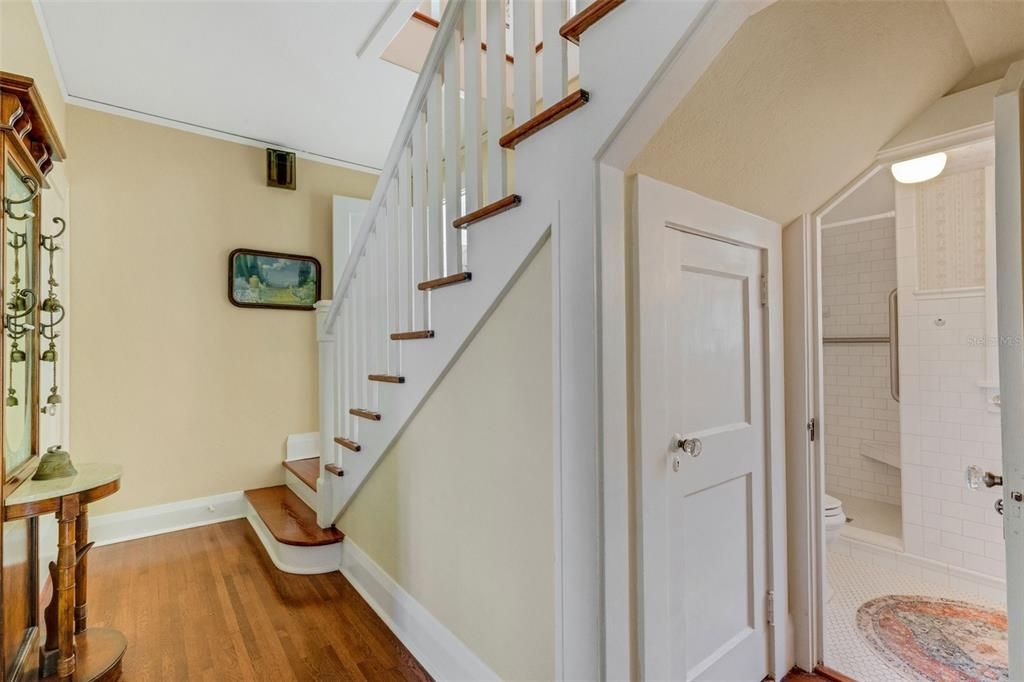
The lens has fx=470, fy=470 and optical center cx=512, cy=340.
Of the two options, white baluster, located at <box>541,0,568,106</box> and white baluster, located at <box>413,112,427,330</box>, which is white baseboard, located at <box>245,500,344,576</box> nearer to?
white baluster, located at <box>413,112,427,330</box>

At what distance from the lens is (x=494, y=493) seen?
139 centimetres

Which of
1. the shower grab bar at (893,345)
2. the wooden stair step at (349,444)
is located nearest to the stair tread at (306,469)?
the wooden stair step at (349,444)

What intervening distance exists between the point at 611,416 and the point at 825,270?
381cm

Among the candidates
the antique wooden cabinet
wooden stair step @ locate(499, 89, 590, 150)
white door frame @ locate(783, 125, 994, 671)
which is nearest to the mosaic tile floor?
white door frame @ locate(783, 125, 994, 671)

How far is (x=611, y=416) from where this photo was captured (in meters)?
1.09

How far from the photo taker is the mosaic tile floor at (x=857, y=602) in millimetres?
1726

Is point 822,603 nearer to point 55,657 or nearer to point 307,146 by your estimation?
point 55,657

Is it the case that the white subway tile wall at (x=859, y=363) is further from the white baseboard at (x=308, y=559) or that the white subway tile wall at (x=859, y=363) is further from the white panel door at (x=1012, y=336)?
the white baseboard at (x=308, y=559)

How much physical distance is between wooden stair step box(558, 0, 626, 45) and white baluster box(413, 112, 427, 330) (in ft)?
2.63

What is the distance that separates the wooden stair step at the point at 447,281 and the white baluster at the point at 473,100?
23 centimetres

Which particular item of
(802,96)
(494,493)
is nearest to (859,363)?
(802,96)

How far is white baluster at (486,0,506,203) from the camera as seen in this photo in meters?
1.39

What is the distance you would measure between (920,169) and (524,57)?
2177 mm

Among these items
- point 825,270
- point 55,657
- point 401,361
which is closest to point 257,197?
point 401,361
